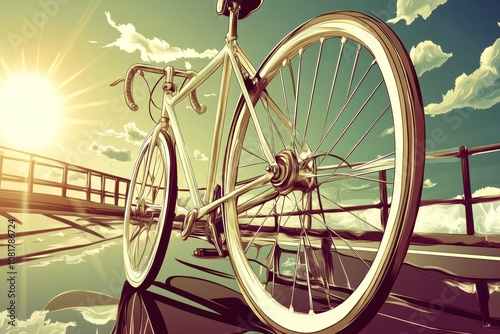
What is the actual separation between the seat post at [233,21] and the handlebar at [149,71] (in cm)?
46

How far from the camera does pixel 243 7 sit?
144 cm

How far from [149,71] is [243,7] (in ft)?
2.23

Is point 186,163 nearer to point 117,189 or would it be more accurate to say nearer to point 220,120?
point 220,120

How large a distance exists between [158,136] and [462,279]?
130cm

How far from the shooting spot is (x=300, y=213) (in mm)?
1117

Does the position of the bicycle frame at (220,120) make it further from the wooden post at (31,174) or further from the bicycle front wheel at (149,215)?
the wooden post at (31,174)

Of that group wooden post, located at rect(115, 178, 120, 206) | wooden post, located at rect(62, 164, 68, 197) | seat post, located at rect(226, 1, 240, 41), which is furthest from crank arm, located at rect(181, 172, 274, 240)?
wooden post, located at rect(115, 178, 120, 206)

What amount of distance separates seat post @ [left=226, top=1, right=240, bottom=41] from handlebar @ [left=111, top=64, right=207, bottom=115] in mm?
463

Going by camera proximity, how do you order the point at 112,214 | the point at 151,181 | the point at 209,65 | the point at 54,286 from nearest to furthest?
the point at 209,65
the point at 54,286
the point at 151,181
the point at 112,214

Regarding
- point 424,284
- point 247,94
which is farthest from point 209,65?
point 424,284

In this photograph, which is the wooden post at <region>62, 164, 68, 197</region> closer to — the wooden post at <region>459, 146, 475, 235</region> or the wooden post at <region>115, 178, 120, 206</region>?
the wooden post at <region>115, 178, 120, 206</region>

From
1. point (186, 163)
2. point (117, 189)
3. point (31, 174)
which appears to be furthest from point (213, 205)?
point (117, 189)

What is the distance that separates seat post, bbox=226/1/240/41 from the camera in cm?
139

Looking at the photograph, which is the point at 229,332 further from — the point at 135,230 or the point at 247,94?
the point at 135,230
